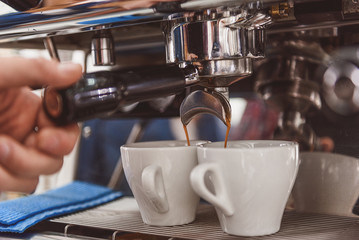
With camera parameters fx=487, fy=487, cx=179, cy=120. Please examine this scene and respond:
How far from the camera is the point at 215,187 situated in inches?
15.2

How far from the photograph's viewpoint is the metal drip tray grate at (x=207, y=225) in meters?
0.41

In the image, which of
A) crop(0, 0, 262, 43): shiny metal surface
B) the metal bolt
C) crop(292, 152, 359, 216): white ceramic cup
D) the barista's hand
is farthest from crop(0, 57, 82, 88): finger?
the metal bolt

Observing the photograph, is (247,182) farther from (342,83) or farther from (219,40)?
(342,83)

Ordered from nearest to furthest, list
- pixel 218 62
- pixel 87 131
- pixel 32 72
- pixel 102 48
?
pixel 32 72
pixel 218 62
pixel 102 48
pixel 87 131

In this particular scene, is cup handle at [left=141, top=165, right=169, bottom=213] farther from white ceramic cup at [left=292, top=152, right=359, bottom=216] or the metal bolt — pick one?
the metal bolt

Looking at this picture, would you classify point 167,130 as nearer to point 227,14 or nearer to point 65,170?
point 65,170

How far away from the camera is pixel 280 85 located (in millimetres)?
580

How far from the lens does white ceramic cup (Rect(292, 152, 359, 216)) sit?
494 mm

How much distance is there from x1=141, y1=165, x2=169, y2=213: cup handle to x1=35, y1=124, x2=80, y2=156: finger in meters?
0.11

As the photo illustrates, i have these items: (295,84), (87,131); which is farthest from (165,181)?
(87,131)

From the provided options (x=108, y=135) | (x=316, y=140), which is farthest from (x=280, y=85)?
(x=108, y=135)

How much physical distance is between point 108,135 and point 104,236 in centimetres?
36

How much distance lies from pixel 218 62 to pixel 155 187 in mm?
121

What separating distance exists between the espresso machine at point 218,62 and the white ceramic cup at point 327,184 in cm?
2
